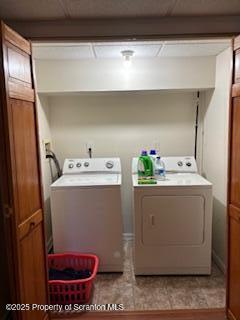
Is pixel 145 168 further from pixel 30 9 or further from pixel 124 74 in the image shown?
pixel 30 9

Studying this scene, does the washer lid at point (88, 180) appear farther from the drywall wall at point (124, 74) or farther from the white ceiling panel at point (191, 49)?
the white ceiling panel at point (191, 49)

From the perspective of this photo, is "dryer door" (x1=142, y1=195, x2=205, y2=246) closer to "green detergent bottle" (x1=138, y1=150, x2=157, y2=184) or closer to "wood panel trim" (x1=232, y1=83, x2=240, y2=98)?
"green detergent bottle" (x1=138, y1=150, x2=157, y2=184)

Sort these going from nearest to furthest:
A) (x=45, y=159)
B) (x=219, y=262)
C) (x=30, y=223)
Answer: (x=30, y=223)
(x=219, y=262)
(x=45, y=159)

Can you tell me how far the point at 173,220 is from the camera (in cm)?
265

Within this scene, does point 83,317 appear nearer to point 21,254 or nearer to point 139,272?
point 139,272

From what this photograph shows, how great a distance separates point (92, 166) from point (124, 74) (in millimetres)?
1088

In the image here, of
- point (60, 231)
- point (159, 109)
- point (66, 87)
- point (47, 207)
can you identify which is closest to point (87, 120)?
point (66, 87)

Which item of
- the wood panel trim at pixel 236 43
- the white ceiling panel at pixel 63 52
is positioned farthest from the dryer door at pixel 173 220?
the white ceiling panel at pixel 63 52

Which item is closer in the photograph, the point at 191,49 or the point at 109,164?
the point at 191,49

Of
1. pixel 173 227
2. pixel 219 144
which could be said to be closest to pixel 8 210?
pixel 173 227

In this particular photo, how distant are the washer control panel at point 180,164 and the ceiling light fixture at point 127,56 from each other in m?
1.13

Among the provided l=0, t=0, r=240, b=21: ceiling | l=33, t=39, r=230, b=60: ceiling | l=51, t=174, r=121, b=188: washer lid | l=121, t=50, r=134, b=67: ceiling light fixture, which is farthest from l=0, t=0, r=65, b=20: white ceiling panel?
l=51, t=174, r=121, b=188: washer lid

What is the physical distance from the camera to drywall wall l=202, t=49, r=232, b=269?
2.65m

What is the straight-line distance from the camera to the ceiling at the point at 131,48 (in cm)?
242
